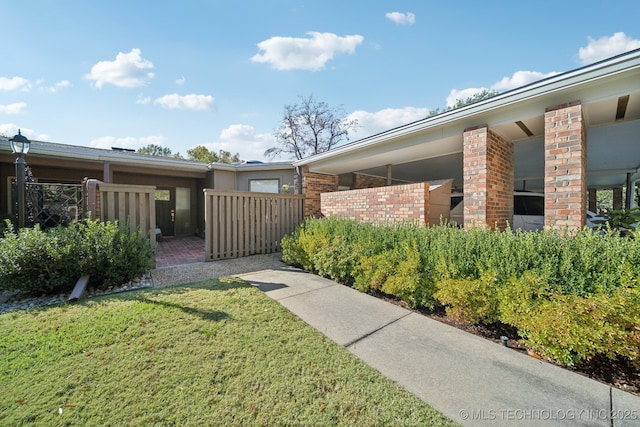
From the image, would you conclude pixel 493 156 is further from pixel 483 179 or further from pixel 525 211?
pixel 525 211

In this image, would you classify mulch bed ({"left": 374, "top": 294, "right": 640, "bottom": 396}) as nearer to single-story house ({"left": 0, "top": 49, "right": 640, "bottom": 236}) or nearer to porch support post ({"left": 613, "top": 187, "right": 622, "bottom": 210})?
single-story house ({"left": 0, "top": 49, "right": 640, "bottom": 236})

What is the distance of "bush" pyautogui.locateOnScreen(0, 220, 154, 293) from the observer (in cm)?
379

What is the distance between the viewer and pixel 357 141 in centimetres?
683

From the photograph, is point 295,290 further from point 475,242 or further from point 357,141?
point 357,141

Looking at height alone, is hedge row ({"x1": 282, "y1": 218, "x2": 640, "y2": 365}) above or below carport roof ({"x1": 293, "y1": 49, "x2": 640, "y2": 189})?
below

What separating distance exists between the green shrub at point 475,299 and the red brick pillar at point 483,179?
1879 mm

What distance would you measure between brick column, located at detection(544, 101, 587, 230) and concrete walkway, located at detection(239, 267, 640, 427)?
246 centimetres

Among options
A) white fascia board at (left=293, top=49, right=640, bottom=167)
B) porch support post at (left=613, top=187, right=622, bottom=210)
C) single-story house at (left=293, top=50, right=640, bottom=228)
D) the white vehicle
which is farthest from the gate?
porch support post at (left=613, top=187, right=622, bottom=210)

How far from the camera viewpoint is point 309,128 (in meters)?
23.4

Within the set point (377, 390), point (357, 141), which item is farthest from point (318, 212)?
point (377, 390)

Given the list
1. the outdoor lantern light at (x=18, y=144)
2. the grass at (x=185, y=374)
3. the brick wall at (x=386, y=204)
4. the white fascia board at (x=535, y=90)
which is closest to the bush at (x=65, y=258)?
the grass at (x=185, y=374)

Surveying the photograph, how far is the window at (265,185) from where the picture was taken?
411 inches

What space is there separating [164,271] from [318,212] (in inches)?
185

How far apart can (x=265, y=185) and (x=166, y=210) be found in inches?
189
